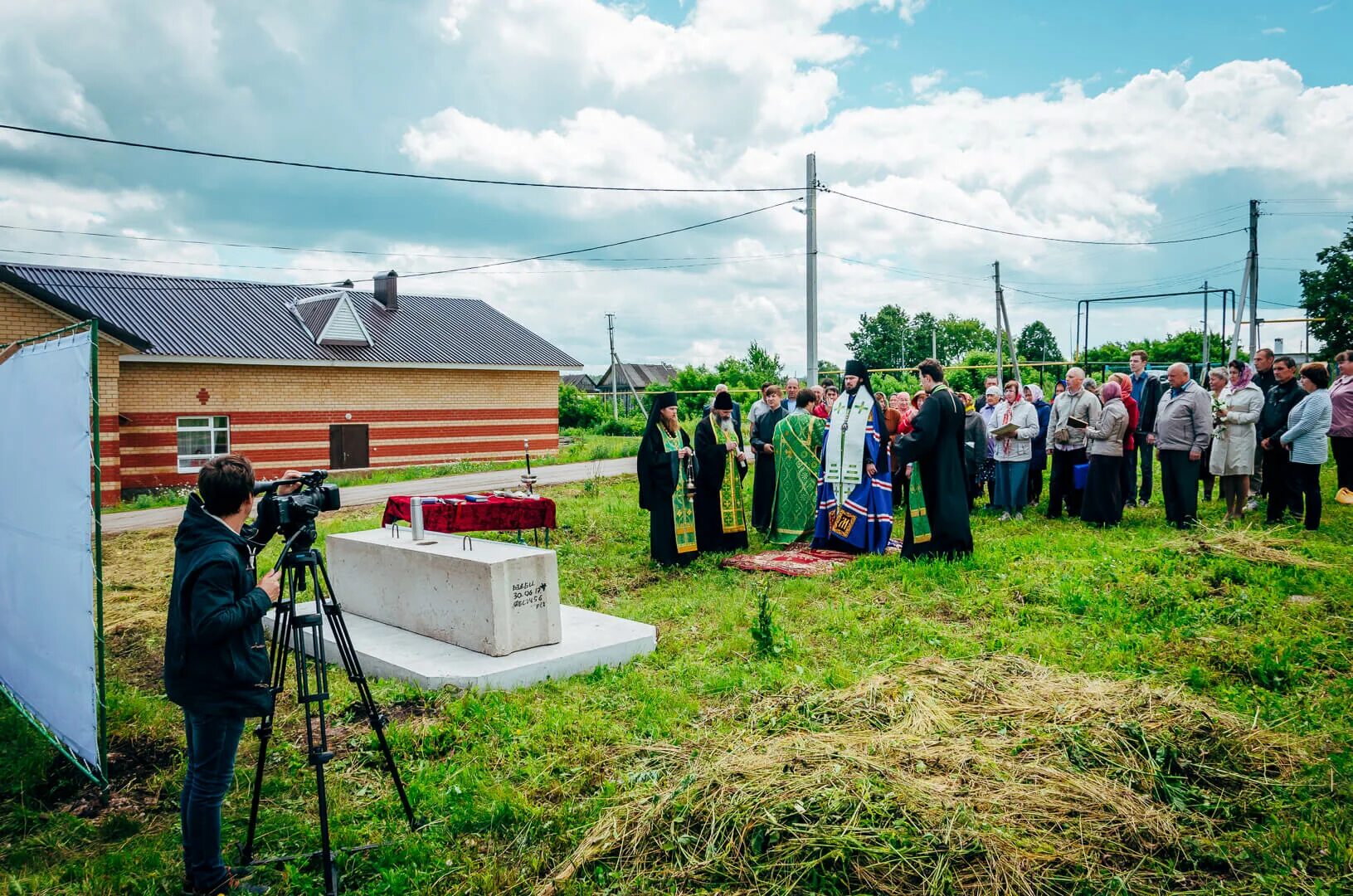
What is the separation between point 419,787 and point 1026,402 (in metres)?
9.13

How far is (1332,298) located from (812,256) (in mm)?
25538

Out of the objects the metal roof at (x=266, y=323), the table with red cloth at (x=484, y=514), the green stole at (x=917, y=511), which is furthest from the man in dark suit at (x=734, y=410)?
the metal roof at (x=266, y=323)

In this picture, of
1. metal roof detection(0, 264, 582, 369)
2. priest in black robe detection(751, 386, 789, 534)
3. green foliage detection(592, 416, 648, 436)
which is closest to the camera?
priest in black robe detection(751, 386, 789, 534)

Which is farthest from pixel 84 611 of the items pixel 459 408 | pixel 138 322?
pixel 459 408

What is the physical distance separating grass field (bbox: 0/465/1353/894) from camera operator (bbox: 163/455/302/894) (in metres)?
0.39

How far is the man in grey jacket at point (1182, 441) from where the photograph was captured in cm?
954

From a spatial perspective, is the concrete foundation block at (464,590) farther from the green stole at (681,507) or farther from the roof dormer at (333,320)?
the roof dormer at (333,320)

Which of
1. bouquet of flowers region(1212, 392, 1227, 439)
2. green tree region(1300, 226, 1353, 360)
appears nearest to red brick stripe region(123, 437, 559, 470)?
bouquet of flowers region(1212, 392, 1227, 439)

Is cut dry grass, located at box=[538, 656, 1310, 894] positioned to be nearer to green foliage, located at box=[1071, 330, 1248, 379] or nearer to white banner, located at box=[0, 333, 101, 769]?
white banner, located at box=[0, 333, 101, 769]

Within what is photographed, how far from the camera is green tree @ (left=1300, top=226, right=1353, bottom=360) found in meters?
31.1

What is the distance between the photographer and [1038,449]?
1175cm

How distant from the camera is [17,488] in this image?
16.2 ft

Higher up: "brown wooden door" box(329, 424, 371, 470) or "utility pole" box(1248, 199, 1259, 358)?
"utility pole" box(1248, 199, 1259, 358)

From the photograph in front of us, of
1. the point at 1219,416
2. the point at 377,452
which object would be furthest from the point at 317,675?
the point at 377,452
